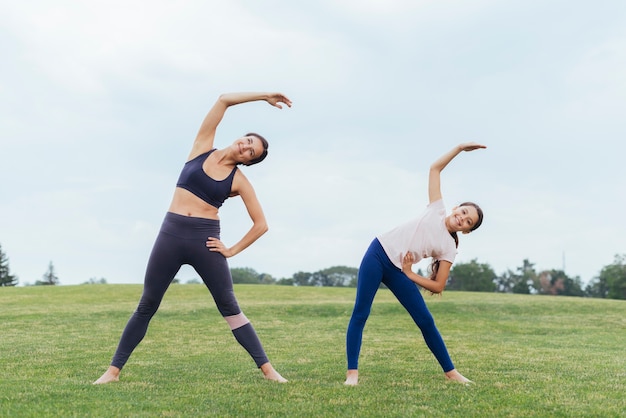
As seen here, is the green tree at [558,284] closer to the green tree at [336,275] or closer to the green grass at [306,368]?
the green tree at [336,275]

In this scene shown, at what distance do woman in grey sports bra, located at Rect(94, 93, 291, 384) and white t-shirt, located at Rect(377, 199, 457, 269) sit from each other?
1345 millimetres

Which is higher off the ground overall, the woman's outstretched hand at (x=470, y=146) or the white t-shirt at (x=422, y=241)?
the woman's outstretched hand at (x=470, y=146)

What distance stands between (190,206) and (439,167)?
2.62 meters

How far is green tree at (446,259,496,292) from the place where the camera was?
3706 inches

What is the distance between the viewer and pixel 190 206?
20.7ft

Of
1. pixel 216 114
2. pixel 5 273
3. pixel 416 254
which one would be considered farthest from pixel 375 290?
pixel 5 273

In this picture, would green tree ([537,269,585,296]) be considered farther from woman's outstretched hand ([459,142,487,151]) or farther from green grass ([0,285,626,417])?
woman's outstretched hand ([459,142,487,151])

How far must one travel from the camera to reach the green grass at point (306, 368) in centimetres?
532

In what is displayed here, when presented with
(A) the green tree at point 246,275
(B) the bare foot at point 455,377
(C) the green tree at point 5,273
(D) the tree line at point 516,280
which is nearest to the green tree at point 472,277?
(D) the tree line at point 516,280

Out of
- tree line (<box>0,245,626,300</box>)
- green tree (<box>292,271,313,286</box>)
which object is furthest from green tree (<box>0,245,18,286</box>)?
green tree (<box>292,271,313,286</box>)

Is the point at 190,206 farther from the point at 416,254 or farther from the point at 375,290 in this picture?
the point at 416,254

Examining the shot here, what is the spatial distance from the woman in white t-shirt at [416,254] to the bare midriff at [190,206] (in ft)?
5.61

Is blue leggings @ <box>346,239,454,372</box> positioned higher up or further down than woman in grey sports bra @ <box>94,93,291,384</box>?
further down

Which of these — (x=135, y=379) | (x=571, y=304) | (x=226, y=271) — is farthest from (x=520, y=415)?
(x=571, y=304)
